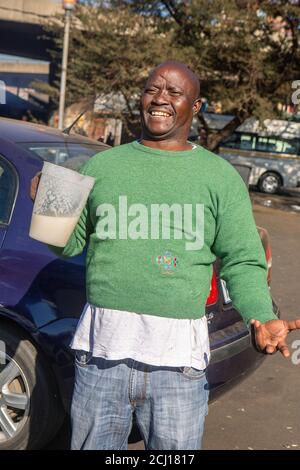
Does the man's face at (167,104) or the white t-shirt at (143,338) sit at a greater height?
the man's face at (167,104)

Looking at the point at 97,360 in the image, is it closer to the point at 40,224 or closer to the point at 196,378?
the point at 196,378

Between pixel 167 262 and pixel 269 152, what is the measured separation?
20.7 m

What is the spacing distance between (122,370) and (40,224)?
555 mm

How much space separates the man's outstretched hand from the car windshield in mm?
1794

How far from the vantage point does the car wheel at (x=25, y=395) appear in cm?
297

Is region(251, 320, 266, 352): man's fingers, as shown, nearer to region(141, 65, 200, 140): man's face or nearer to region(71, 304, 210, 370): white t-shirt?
region(71, 304, 210, 370): white t-shirt

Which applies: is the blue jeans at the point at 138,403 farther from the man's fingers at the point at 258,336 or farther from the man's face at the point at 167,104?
the man's face at the point at 167,104

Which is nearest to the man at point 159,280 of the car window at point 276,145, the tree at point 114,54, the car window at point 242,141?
the tree at point 114,54

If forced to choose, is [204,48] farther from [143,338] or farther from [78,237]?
[143,338]

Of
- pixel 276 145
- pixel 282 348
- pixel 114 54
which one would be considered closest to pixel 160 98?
pixel 282 348

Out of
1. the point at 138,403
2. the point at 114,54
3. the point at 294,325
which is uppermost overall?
the point at 114,54

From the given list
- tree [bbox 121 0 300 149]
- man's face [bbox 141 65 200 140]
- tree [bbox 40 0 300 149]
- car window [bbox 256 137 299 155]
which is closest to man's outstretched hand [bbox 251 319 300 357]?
man's face [bbox 141 65 200 140]

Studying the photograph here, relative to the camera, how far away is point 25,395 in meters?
3.02
